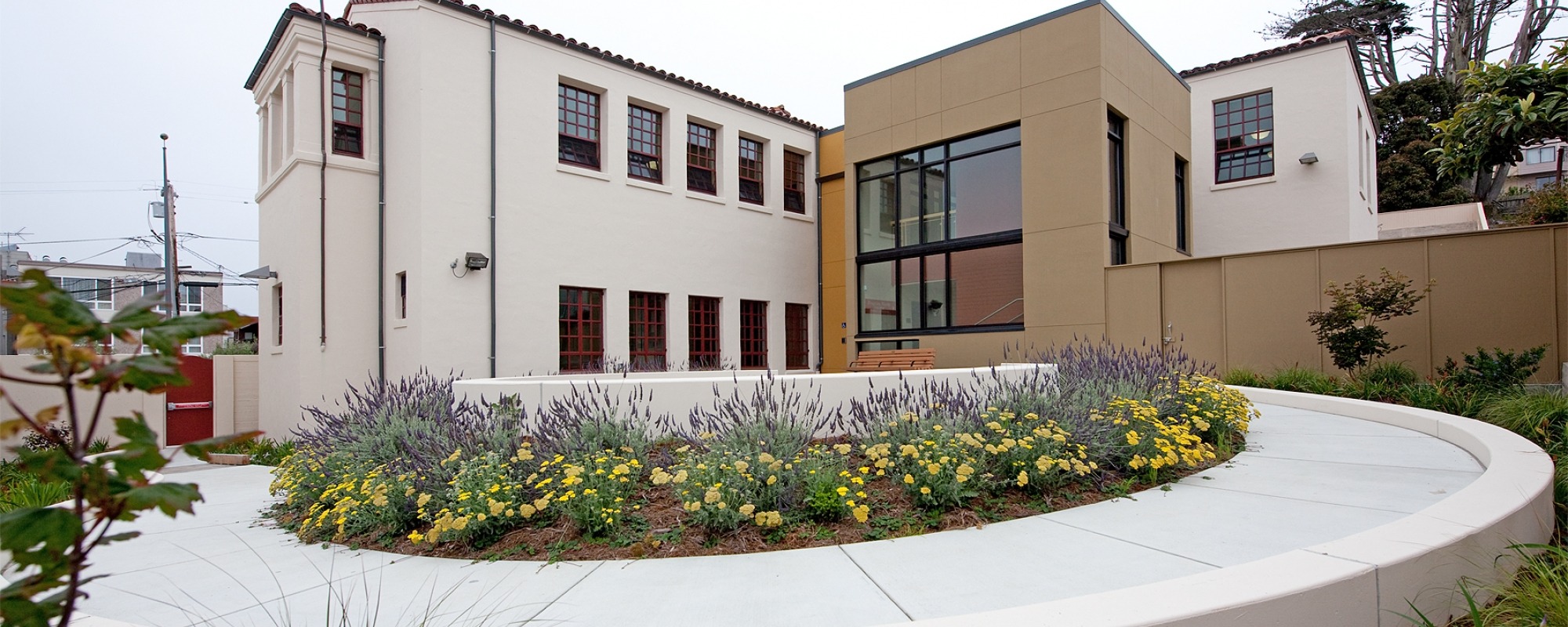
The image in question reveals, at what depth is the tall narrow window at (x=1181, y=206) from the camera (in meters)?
16.2

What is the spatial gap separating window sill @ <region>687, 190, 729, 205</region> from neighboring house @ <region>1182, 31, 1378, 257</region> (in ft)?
35.2

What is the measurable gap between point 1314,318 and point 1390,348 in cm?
105

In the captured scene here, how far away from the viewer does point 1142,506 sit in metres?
4.94

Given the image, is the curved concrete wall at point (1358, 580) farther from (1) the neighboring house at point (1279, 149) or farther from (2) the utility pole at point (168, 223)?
(2) the utility pole at point (168, 223)

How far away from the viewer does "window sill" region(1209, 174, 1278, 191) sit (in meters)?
17.2

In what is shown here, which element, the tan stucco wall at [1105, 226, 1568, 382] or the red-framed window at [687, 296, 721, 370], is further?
the red-framed window at [687, 296, 721, 370]

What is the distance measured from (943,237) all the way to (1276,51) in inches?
364

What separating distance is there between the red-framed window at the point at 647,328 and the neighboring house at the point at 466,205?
4 cm

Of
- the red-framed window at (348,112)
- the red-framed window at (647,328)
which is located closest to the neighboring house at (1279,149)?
the red-framed window at (647,328)

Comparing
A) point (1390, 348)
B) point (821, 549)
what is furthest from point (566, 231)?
point (1390, 348)

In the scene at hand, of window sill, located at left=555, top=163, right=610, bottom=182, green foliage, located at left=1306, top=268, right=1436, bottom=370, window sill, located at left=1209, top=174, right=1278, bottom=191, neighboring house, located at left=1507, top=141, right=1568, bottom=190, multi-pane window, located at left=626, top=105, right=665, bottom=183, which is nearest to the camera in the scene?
green foliage, located at left=1306, top=268, right=1436, bottom=370

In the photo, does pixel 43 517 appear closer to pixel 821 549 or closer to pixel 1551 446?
pixel 821 549

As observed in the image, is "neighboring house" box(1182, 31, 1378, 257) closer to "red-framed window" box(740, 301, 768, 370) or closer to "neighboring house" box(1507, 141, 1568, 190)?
"red-framed window" box(740, 301, 768, 370)

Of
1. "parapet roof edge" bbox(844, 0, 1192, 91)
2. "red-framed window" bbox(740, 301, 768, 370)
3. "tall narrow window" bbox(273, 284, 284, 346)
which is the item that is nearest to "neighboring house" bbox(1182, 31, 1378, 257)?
"parapet roof edge" bbox(844, 0, 1192, 91)
